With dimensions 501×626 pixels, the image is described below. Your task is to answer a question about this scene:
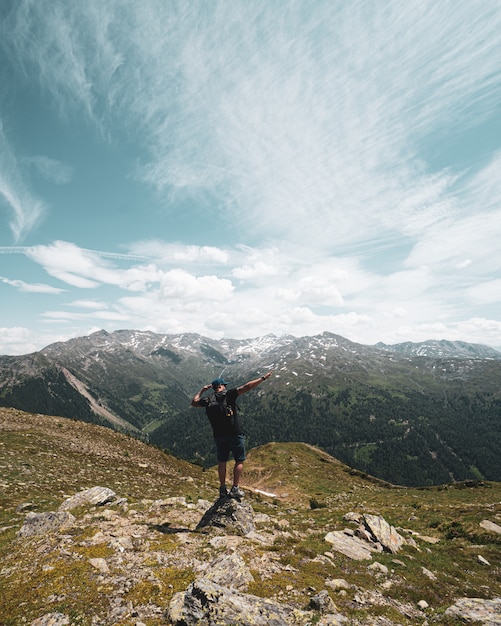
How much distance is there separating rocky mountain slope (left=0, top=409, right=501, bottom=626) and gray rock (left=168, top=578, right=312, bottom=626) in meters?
0.03

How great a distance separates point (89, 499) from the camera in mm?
17719

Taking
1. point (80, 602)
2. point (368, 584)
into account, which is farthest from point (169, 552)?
point (368, 584)

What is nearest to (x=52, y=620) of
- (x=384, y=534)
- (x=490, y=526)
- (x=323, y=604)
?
(x=323, y=604)

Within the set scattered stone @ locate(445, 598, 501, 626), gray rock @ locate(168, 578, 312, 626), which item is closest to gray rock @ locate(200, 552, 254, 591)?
gray rock @ locate(168, 578, 312, 626)

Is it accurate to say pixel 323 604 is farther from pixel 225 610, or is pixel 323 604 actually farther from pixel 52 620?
pixel 52 620

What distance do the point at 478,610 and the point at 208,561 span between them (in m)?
8.94

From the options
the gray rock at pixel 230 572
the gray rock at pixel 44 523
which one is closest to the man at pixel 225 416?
the gray rock at pixel 230 572

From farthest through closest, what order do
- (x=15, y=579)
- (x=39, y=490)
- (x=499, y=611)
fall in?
(x=39, y=490) → (x=499, y=611) → (x=15, y=579)

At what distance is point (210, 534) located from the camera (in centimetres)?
1361

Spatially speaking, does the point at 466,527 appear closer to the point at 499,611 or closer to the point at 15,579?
the point at 499,611

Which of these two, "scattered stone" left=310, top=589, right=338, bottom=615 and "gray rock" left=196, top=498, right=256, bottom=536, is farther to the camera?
"gray rock" left=196, top=498, right=256, bottom=536

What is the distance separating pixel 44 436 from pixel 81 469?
379 inches

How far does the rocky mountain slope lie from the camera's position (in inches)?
314

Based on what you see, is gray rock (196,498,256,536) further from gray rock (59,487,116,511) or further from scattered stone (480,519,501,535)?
scattered stone (480,519,501,535)
